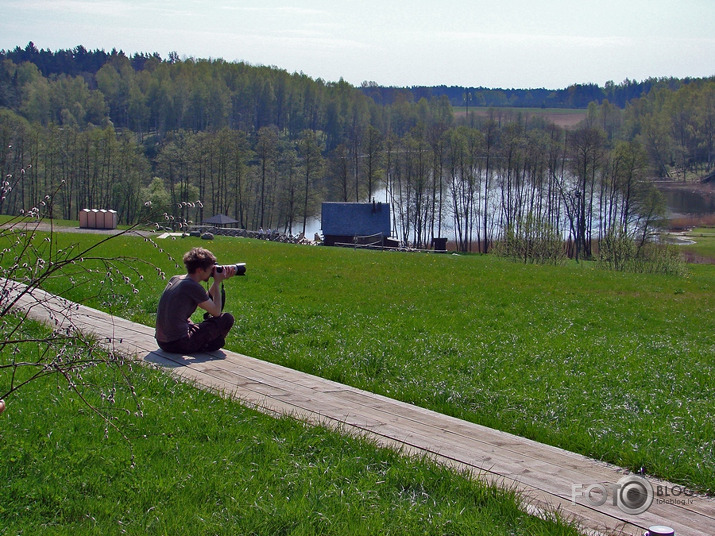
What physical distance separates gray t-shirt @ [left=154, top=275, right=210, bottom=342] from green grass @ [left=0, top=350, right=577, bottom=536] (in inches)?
84.5

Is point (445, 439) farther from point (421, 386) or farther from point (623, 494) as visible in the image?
point (421, 386)

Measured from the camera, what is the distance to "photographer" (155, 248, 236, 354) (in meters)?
7.56

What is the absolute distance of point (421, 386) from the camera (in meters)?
6.89

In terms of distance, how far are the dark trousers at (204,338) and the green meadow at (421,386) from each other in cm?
48

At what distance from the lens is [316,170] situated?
271 ft

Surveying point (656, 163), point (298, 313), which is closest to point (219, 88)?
point (656, 163)

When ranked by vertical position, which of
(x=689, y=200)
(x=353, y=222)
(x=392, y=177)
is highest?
(x=392, y=177)

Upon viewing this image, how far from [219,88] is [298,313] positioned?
127797mm

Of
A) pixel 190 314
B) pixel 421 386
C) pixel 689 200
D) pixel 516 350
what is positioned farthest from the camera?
pixel 689 200

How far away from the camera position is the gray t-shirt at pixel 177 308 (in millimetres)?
7559

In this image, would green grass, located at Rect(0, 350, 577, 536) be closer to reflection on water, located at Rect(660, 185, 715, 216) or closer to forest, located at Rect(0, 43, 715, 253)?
forest, located at Rect(0, 43, 715, 253)

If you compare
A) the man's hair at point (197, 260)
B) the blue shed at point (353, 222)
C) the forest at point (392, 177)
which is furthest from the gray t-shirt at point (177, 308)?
the forest at point (392, 177)

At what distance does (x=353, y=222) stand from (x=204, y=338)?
5445cm

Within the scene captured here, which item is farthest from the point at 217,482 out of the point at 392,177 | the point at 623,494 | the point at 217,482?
the point at 392,177
